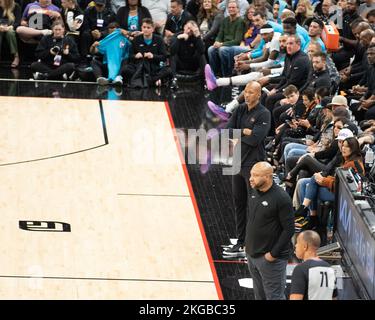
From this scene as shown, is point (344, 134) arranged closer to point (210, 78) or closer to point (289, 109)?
point (289, 109)

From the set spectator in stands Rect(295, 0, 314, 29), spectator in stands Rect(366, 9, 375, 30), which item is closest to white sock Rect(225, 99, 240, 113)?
spectator in stands Rect(366, 9, 375, 30)

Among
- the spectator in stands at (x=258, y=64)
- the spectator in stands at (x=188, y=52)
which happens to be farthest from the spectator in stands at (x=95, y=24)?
the spectator in stands at (x=258, y=64)

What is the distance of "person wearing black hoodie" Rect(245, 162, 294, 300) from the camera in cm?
977

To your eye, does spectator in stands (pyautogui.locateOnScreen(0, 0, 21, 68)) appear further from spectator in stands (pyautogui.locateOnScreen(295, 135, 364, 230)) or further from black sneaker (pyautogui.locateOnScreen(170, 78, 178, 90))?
spectator in stands (pyautogui.locateOnScreen(295, 135, 364, 230))

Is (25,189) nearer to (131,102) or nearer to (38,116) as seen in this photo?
(38,116)

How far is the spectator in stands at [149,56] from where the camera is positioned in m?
19.2

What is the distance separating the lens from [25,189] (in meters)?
13.6

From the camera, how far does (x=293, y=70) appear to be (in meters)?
15.9

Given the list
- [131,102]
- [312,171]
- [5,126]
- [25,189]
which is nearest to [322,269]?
[312,171]

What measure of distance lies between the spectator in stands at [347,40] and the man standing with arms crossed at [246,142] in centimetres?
647

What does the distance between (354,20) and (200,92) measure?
3190 millimetres

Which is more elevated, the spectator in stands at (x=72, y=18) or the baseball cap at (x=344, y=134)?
the baseball cap at (x=344, y=134)

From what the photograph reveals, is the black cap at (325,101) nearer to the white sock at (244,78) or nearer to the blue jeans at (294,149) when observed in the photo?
the blue jeans at (294,149)
